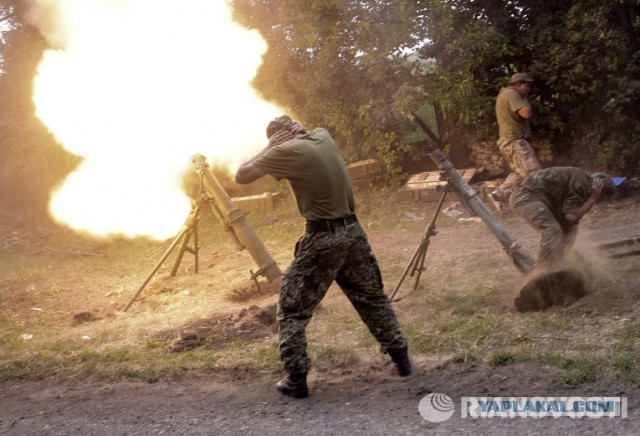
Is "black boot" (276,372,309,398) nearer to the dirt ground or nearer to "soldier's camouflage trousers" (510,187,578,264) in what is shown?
the dirt ground

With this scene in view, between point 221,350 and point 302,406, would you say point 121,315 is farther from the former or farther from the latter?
point 302,406

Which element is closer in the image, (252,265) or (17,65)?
(252,265)

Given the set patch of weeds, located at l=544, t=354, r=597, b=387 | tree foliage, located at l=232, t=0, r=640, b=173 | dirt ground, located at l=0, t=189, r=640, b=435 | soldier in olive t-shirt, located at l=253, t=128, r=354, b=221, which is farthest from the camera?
tree foliage, located at l=232, t=0, r=640, b=173

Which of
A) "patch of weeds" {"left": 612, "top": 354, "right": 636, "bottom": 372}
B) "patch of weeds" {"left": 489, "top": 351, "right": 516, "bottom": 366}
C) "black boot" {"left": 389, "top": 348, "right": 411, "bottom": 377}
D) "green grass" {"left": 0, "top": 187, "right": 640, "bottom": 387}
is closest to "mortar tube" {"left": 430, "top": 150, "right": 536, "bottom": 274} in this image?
"green grass" {"left": 0, "top": 187, "right": 640, "bottom": 387}

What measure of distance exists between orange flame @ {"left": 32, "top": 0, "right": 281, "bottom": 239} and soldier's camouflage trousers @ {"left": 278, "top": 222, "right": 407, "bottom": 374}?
4.47 metres

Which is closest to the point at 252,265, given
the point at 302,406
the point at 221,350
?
the point at 221,350

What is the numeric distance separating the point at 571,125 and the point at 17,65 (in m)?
11.2

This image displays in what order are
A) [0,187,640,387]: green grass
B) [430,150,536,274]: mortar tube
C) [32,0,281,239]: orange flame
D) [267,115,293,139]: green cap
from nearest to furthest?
[0,187,640,387]: green grass → [267,115,293,139]: green cap → [430,150,536,274]: mortar tube → [32,0,281,239]: orange flame

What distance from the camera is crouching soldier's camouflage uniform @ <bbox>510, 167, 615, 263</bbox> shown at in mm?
5754

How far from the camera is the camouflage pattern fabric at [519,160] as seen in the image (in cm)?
869

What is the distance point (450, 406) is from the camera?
4.03 m

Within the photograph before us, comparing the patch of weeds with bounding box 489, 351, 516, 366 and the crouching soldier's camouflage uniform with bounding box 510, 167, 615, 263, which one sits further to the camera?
the crouching soldier's camouflage uniform with bounding box 510, 167, 615, 263

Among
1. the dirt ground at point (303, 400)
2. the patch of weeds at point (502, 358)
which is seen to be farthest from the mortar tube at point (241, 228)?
the patch of weeds at point (502, 358)

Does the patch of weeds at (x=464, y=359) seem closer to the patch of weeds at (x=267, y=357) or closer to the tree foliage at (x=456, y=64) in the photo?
the patch of weeds at (x=267, y=357)
